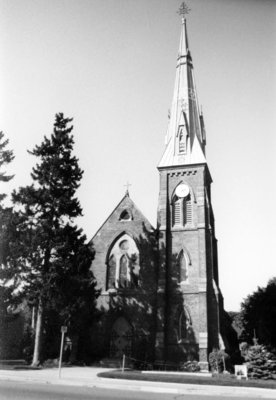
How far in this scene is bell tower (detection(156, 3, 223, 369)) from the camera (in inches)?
1122

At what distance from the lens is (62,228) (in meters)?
25.3

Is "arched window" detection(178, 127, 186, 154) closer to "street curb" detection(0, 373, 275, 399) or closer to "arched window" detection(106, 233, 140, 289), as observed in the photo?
"arched window" detection(106, 233, 140, 289)

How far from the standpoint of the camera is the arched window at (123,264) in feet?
104

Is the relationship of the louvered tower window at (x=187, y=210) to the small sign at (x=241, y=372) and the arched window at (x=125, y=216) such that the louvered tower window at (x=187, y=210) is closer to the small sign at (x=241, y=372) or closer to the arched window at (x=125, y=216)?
the arched window at (x=125, y=216)

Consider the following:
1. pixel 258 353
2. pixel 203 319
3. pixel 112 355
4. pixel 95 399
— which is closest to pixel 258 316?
pixel 203 319

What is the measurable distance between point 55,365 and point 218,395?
1359 cm

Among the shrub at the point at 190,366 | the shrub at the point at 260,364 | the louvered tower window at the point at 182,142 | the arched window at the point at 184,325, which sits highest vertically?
the louvered tower window at the point at 182,142

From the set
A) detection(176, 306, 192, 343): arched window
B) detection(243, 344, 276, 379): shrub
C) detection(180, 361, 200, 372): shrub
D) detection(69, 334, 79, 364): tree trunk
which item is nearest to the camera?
detection(243, 344, 276, 379): shrub

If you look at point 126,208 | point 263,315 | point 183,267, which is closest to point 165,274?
point 183,267

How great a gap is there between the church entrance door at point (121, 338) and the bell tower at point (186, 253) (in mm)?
2646

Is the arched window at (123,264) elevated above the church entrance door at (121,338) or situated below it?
above

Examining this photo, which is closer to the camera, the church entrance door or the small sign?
the small sign

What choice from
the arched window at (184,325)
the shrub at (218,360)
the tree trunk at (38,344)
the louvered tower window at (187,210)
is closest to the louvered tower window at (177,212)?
the louvered tower window at (187,210)

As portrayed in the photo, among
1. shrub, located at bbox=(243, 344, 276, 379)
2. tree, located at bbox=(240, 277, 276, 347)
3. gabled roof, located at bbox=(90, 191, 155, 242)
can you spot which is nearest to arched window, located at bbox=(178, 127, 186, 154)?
gabled roof, located at bbox=(90, 191, 155, 242)
